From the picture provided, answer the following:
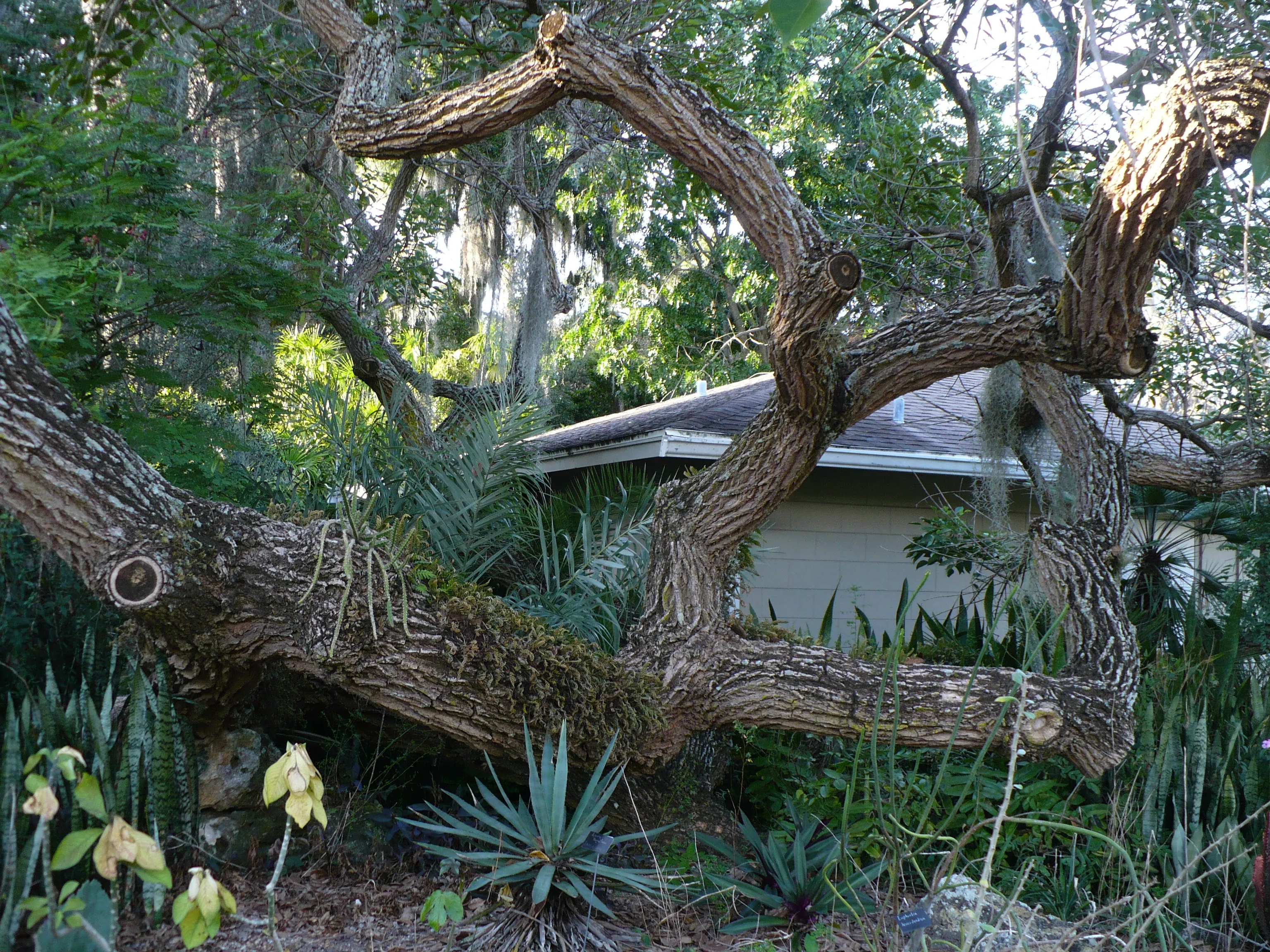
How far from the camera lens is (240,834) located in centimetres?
377

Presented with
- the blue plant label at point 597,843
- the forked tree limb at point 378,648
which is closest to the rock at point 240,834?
the forked tree limb at point 378,648

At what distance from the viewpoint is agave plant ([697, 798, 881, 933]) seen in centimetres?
343

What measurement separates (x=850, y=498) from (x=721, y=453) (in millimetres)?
2038

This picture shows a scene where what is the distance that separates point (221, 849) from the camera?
145 inches

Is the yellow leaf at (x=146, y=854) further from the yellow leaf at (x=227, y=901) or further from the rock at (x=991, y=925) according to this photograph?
the rock at (x=991, y=925)

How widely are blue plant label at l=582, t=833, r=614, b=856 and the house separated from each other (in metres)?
4.09

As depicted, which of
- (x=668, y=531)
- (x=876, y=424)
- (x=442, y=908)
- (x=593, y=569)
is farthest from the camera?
(x=876, y=424)

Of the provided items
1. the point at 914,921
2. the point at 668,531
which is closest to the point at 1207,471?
the point at 668,531

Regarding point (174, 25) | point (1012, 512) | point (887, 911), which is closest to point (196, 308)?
point (174, 25)

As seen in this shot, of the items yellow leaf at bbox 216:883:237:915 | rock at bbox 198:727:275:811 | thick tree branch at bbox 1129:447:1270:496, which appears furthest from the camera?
thick tree branch at bbox 1129:447:1270:496

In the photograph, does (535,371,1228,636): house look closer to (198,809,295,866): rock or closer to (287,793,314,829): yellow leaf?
(198,809,295,866): rock

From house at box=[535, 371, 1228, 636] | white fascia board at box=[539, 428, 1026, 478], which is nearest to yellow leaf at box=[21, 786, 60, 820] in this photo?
white fascia board at box=[539, 428, 1026, 478]

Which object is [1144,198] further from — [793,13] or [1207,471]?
[1207,471]

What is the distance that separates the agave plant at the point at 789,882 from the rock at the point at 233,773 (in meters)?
1.92
